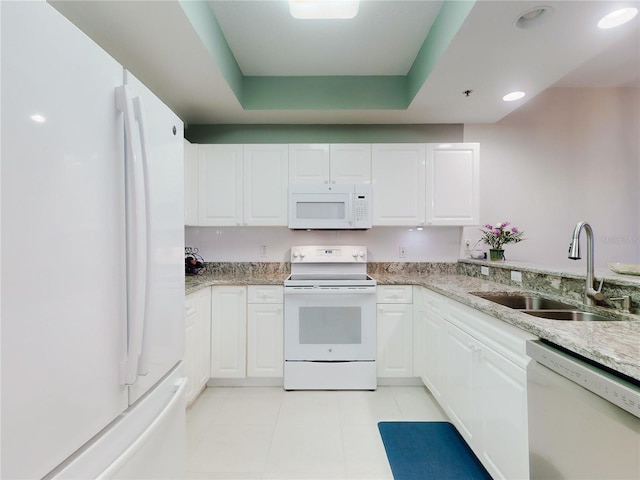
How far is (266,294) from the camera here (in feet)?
8.20

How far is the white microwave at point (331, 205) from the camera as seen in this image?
8.89ft

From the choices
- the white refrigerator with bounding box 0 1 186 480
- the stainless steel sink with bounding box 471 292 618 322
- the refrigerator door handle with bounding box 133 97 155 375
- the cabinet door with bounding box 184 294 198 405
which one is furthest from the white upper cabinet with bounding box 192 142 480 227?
the refrigerator door handle with bounding box 133 97 155 375

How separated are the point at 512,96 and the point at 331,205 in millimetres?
1702

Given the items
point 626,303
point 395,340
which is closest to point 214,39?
point 395,340

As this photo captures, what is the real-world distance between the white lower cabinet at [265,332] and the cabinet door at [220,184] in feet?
2.60

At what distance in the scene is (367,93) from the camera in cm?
264

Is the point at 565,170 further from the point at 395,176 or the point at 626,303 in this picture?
the point at 626,303


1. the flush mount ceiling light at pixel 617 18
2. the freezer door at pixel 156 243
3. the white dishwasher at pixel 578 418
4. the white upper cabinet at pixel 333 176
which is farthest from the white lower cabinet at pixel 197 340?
the flush mount ceiling light at pixel 617 18

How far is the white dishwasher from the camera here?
745 millimetres

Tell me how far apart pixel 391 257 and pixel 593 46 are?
2.08 meters

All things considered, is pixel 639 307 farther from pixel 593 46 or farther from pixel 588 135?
pixel 588 135

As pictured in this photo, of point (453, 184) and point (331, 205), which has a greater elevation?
point (453, 184)

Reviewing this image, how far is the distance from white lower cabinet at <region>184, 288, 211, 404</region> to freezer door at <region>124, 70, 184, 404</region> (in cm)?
96

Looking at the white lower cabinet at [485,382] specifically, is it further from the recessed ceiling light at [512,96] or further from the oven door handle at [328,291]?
the recessed ceiling light at [512,96]
